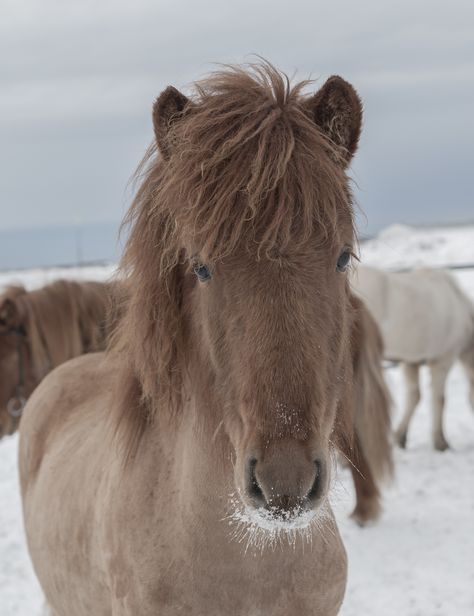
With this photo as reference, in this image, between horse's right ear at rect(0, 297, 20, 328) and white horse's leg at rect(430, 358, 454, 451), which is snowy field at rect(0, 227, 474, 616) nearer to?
white horse's leg at rect(430, 358, 454, 451)

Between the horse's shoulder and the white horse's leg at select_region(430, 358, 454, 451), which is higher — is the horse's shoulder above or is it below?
above

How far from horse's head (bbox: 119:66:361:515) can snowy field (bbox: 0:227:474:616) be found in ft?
3.79

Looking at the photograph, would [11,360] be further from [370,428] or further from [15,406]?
[370,428]

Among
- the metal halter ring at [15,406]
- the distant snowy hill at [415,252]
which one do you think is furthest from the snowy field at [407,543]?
the distant snowy hill at [415,252]

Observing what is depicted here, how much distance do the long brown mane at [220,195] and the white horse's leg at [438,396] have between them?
5.95 m

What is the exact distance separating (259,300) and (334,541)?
2.78ft

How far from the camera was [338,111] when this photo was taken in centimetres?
197

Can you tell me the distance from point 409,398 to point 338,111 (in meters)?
6.63

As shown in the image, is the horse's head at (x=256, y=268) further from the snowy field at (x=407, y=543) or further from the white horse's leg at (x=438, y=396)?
the white horse's leg at (x=438, y=396)

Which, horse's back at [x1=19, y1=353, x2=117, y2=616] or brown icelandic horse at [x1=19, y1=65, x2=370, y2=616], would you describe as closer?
brown icelandic horse at [x1=19, y1=65, x2=370, y2=616]

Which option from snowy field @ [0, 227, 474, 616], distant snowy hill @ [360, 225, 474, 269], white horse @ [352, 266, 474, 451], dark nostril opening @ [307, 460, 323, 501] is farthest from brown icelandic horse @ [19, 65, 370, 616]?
distant snowy hill @ [360, 225, 474, 269]

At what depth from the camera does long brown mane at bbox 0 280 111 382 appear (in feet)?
15.7

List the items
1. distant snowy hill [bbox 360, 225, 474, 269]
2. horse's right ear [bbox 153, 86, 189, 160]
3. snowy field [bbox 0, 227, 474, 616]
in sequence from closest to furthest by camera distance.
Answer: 1. horse's right ear [bbox 153, 86, 189, 160]
2. snowy field [bbox 0, 227, 474, 616]
3. distant snowy hill [bbox 360, 225, 474, 269]

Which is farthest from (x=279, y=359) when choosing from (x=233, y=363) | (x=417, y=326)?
(x=417, y=326)
